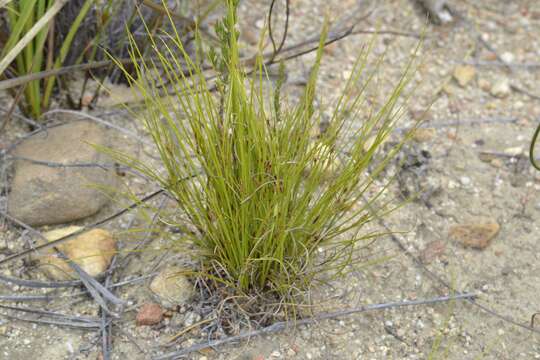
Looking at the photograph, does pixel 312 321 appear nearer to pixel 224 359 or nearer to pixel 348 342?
pixel 348 342

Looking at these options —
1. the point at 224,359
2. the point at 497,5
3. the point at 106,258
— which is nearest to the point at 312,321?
the point at 224,359

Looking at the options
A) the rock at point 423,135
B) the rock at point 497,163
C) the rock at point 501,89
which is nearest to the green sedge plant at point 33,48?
the rock at point 423,135

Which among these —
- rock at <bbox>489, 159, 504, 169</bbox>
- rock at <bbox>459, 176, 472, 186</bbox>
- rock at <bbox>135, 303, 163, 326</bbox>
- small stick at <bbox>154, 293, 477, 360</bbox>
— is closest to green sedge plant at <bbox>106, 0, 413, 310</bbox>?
small stick at <bbox>154, 293, 477, 360</bbox>

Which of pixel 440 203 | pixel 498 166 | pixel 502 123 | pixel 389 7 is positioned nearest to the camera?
pixel 440 203

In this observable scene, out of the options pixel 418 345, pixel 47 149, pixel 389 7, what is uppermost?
pixel 389 7

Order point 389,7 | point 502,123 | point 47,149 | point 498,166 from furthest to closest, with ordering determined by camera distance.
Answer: point 389,7 < point 502,123 < point 498,166 < point 47,149
